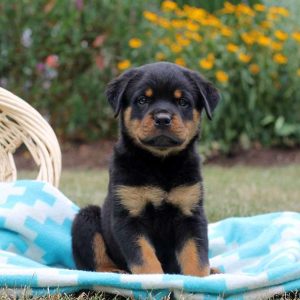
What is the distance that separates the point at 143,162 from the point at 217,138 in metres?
5.41

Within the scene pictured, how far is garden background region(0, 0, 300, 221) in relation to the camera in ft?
28.0

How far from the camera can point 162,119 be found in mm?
3393

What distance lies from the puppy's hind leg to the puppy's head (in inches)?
24.9

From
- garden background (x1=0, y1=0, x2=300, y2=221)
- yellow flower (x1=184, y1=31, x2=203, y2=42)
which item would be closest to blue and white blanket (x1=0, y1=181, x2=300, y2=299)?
garden background (x1=0, y1=0, x2=300, y2=221)

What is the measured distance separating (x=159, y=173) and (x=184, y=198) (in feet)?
0.60

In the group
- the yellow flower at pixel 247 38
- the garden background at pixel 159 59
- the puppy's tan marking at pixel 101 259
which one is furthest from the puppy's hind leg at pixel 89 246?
the yellow flower at pixel 247 38

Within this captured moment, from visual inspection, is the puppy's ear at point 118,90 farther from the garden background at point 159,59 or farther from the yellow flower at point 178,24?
the yellow flower at point 178,24

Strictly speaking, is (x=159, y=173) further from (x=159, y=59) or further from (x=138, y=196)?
(x=159, y=59)

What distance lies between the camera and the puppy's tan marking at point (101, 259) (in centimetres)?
378

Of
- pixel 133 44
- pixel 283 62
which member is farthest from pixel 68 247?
pixel 283 62

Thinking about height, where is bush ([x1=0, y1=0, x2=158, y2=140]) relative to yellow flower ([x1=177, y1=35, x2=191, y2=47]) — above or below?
below

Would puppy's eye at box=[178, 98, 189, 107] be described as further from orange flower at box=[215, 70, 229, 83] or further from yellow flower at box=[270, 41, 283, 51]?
yellow flower at box=[270, 41, 283, 51]

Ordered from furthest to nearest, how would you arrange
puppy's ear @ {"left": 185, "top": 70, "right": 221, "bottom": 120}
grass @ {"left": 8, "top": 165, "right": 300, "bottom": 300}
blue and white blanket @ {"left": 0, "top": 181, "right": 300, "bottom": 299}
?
1. grass @ {"left": 8, "top": 165, "right": 300, "bottom": 300}
2. puppy's ear @ {"left": 185, "top": 70, "right": 221, "bottom": 120}
3. blue and white blanket @ {"left": 0, "top": 181, "right": 300, "bottom": 299}

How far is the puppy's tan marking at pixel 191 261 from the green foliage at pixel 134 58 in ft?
16.3
